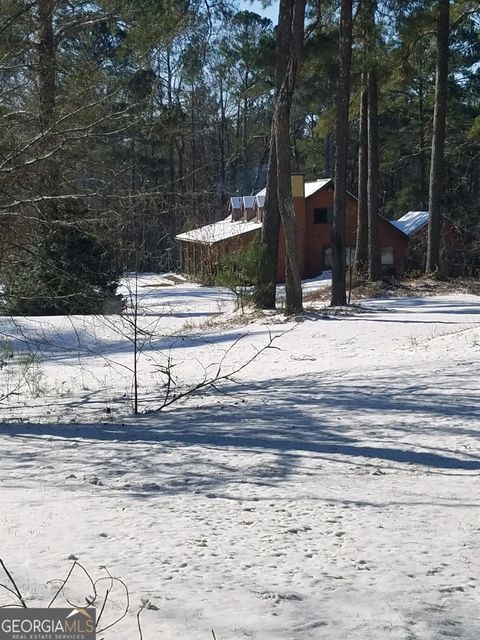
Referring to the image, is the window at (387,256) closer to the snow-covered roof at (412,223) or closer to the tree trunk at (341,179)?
the snow-covered roof at (412,223)

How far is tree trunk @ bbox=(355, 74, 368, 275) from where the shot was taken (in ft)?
109

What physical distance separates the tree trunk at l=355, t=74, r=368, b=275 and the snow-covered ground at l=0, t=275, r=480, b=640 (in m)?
20.1

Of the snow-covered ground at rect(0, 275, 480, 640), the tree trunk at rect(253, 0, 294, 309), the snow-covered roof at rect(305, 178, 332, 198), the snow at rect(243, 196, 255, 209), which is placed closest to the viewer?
the snow-covered ground at rect(0, 275, 480, 640)

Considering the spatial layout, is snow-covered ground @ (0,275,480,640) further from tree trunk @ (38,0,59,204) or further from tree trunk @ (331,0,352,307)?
tree trunk @ (331,0,352,307)

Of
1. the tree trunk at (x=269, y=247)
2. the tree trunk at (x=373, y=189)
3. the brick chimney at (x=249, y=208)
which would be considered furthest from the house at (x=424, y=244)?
the tree trunk at (x=269, y=247)

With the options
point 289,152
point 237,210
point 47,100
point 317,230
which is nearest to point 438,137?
point 289,152

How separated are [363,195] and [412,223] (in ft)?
39.0

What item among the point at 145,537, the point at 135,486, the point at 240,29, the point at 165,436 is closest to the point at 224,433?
the point at 165,436

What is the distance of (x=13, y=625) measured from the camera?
3.67m

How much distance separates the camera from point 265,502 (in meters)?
6.27

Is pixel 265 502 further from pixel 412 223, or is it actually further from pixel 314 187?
pixel 314 187

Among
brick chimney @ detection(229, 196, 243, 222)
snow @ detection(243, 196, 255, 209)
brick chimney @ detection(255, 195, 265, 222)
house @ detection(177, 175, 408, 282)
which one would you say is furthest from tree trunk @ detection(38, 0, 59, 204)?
brick chimney @ detection(229, 196, 243, 222)

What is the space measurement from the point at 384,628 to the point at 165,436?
5166 mm
